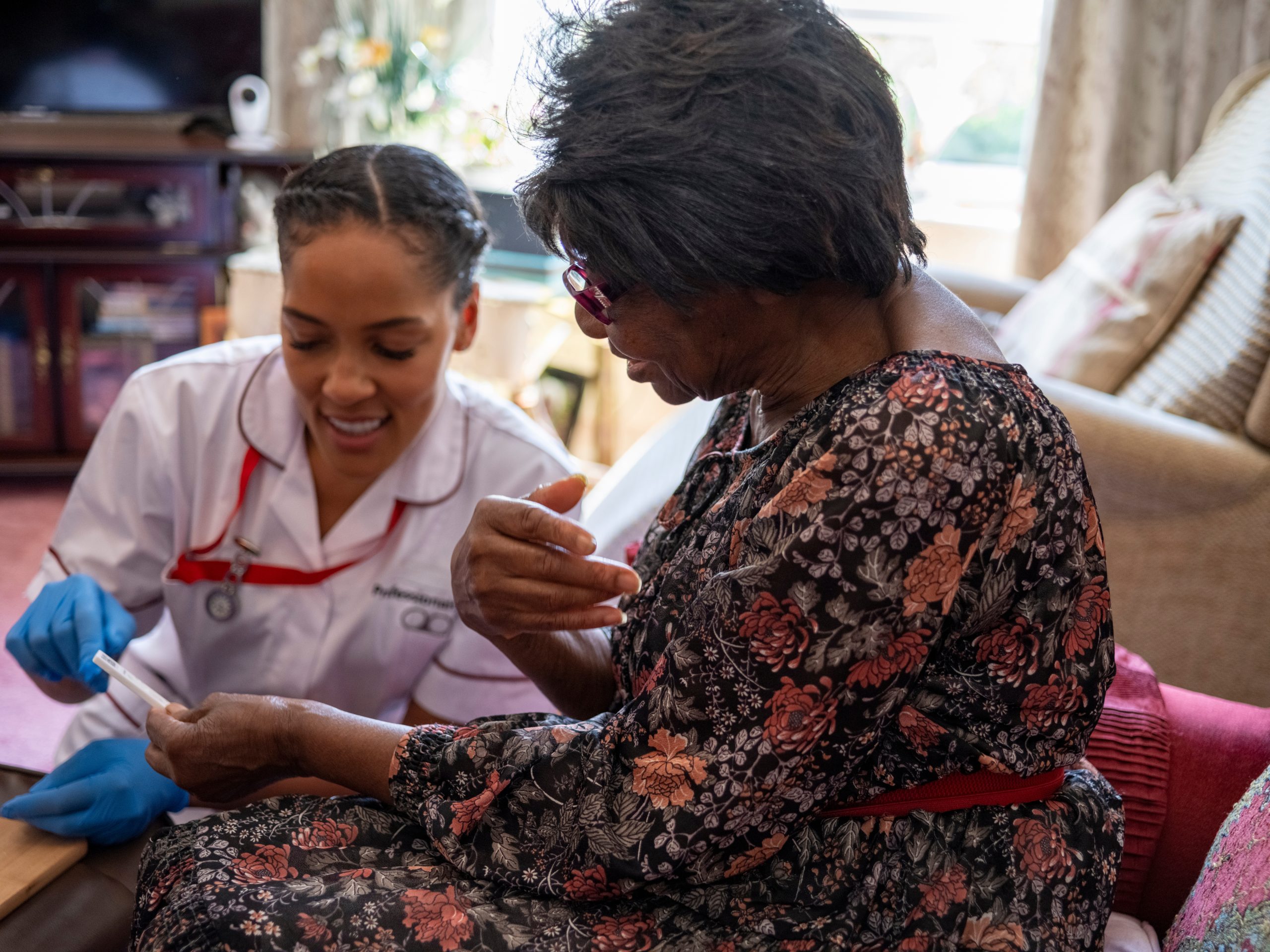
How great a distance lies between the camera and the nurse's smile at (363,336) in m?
1.26

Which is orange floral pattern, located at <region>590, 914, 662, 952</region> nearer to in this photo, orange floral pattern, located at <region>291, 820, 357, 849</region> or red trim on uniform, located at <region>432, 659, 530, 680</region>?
orange floral pattern, located at <region>291, 820, 357, 849</region>

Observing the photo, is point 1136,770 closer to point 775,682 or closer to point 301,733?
point 775,682

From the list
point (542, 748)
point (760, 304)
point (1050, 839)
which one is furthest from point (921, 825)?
point (760, 304)

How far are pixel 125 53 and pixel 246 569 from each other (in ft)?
8.66

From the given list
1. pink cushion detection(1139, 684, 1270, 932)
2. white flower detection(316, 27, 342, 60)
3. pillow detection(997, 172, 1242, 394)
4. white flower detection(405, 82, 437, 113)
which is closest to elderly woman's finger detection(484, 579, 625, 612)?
pink cushion detection(1139, 684, 1270, 932)

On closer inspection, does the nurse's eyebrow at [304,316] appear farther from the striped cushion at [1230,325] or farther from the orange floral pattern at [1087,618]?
the striped cushion at [1230,325]

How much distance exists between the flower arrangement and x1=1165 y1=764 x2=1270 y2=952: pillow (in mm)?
2816

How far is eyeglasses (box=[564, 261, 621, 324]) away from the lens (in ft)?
3.03

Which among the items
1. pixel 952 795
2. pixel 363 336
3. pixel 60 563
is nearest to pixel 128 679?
pixel 60 563

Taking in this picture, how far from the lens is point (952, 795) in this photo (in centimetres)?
88

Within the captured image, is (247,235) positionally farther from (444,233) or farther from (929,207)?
(444,233)

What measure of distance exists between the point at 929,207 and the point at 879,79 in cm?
289

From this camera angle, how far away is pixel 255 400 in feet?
4.59

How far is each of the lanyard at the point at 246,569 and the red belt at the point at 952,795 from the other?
721mm
